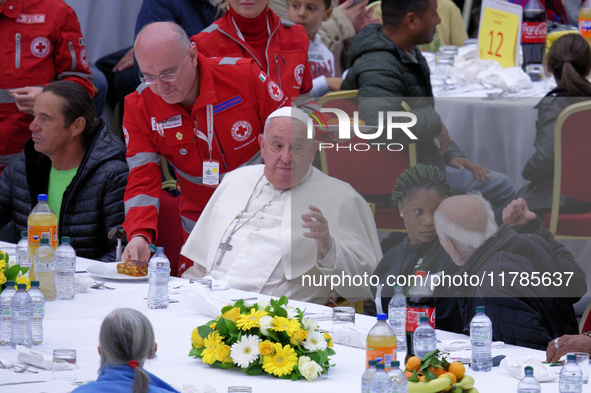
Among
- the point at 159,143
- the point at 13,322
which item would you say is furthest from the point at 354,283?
the point at 13,322

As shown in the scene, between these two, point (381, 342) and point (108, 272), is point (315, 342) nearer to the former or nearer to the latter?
Answer: point (381, 342)

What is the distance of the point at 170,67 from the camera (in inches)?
170

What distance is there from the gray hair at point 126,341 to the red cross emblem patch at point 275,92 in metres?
2.42

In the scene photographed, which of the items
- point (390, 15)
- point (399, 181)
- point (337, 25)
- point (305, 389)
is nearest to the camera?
point (305, 389)

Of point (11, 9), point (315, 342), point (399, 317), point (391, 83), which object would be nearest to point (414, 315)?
point (399, 317)

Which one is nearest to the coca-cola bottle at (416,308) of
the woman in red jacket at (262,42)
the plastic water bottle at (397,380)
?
the plastic water bottle at (397,380)

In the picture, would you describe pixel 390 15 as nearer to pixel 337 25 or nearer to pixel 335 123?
pixel 335 123

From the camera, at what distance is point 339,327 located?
3.26 m

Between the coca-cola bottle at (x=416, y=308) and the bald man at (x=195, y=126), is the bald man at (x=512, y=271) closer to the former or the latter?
the coca-cola bottle at (x=416, y=308)

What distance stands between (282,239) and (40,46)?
223cm

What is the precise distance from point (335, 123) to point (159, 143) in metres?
0.84

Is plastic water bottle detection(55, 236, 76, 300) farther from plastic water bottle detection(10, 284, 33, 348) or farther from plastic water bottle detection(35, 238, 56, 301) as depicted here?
plastic water bottle detection(10, 284, 33, 348)

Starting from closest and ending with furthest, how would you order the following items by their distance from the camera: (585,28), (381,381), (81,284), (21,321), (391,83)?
(381,381)
(21,321)
(81,284)
(391,83)
(585,28)

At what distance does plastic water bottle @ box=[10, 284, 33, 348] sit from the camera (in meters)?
3.14
